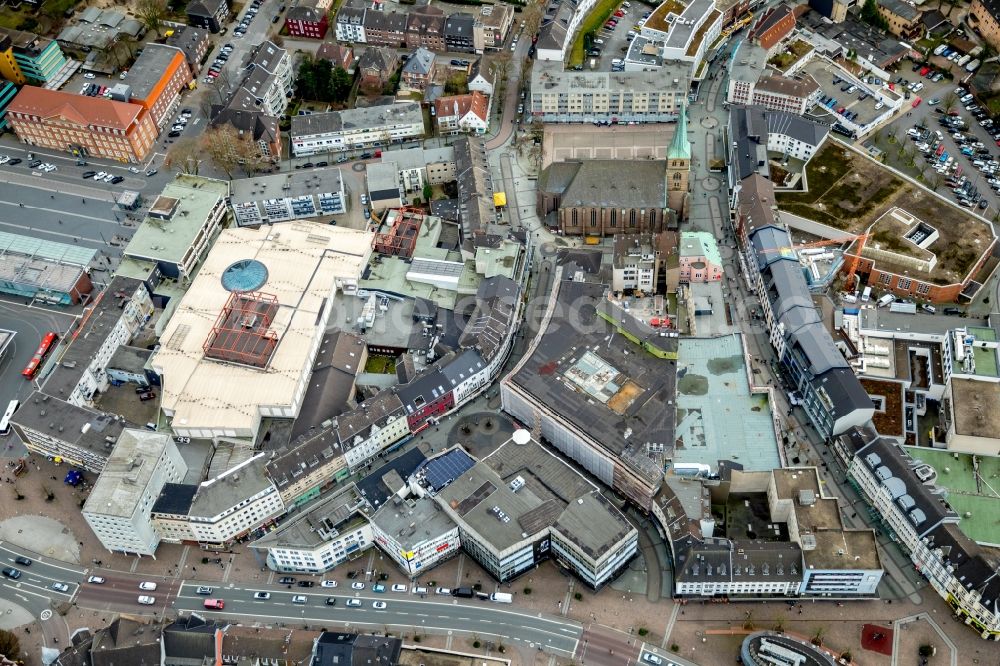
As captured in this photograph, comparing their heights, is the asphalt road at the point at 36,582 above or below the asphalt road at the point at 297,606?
below

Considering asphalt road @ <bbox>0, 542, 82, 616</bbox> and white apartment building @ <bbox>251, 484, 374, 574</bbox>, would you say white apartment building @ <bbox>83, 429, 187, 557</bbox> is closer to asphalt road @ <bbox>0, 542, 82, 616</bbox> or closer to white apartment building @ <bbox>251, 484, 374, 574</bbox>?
asphalt road @ <bbox>0, 542, 82, 616</bbox>

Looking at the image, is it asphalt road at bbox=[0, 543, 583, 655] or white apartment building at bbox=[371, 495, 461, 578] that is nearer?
asphalt road at bbox=[0, 543, 583, 655]

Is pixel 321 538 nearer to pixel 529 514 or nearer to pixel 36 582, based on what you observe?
pixel 529 514

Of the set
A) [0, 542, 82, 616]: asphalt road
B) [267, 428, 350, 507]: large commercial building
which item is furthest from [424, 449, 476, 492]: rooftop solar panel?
[0, 542, 82, 616]: asphalt road

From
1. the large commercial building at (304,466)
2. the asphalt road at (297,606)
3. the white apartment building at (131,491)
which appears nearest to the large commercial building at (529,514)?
the asphalt road at (297,606)

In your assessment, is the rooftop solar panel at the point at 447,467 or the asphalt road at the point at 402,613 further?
the rooftop solar panel at the point at 447,467

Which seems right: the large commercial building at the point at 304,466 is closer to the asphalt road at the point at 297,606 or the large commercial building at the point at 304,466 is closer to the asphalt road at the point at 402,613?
the asphalt road at the point at 297,606
